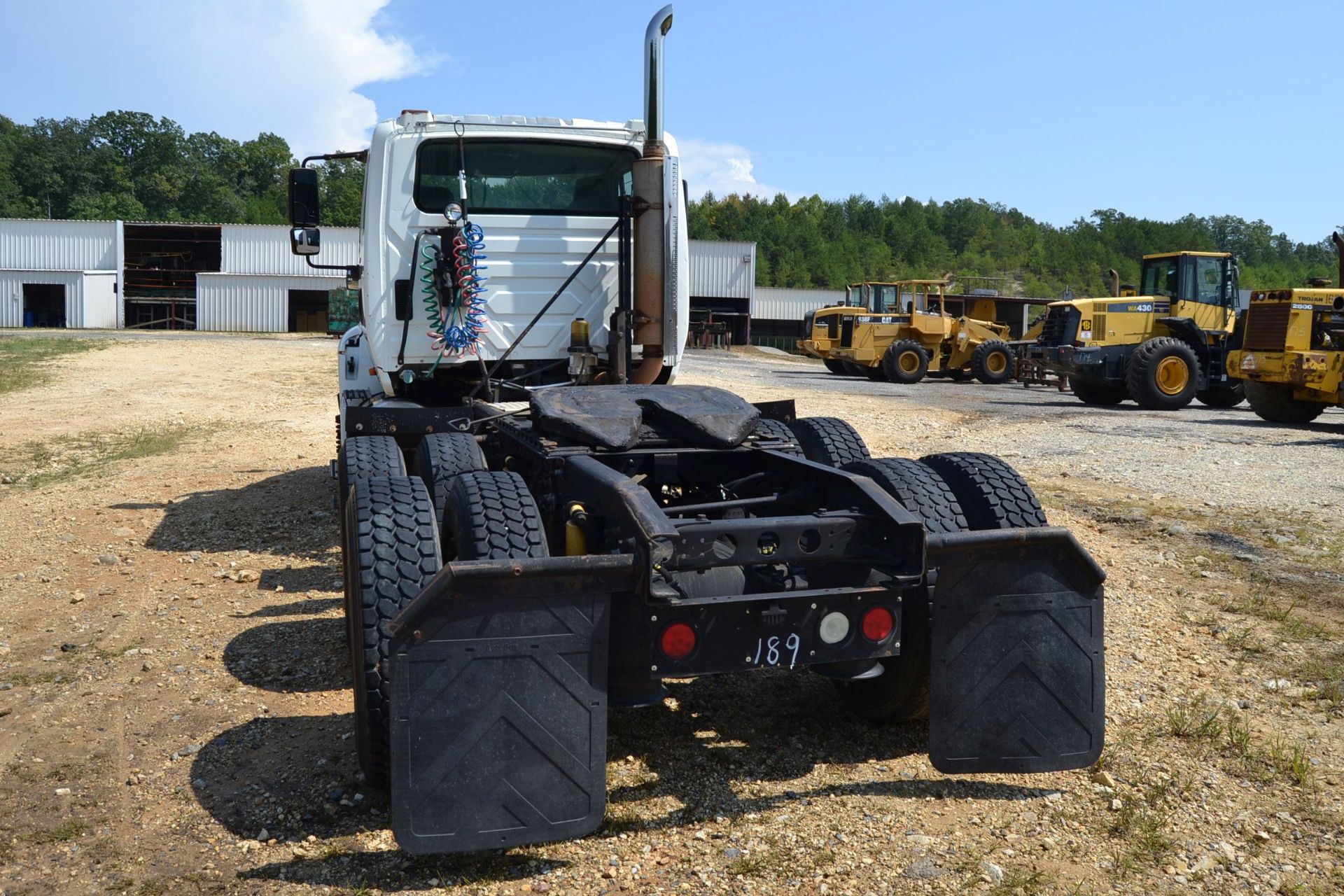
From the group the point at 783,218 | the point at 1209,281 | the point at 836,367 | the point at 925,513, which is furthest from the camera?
the point at 783,218

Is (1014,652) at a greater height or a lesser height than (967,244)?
lesser

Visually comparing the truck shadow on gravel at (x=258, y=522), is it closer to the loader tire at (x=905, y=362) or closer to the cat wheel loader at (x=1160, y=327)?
the cat wheel loader at (x=1160, y=327)

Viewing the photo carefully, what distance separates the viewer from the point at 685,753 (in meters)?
→ 3.99

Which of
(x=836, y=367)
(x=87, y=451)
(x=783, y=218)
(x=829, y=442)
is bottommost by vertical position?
(x=87, y=451)

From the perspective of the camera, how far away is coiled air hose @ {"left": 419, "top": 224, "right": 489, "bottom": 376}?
668 cm

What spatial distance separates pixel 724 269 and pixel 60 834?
49.6 m

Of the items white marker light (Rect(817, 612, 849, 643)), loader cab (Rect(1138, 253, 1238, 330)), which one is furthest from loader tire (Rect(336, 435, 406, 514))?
loader cab (Rect(1138, 253, 1238, 330))

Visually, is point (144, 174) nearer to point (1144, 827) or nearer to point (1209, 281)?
point (1209, 281)

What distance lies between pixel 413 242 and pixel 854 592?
425 cm

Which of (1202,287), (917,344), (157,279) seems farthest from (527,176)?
(157,279)

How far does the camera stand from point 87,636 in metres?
5.29

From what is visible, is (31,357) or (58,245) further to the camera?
(58,245)

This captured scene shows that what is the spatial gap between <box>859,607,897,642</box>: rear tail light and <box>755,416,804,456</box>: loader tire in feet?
4.17

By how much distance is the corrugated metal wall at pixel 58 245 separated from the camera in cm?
4938
